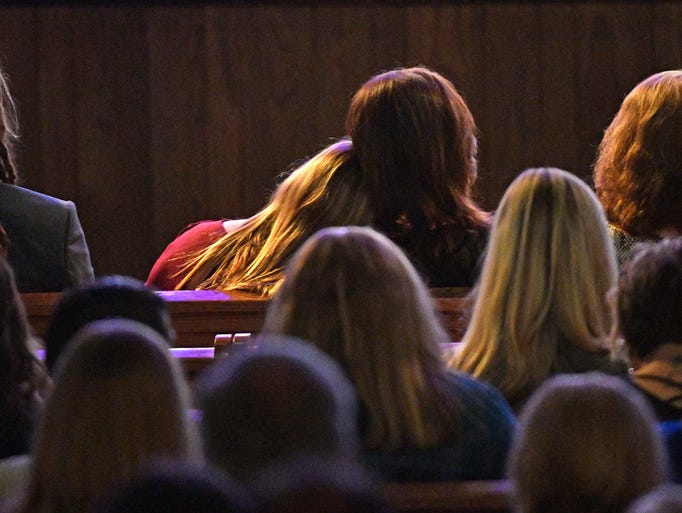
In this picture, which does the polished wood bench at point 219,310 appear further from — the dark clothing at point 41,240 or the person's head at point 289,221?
the dark clothing at point 41,240

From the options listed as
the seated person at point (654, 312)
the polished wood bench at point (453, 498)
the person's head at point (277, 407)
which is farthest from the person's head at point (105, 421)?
the seated person at point (654, 312)

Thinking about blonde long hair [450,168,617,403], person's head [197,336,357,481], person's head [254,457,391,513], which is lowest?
blonde long hair [450,168,617,403]

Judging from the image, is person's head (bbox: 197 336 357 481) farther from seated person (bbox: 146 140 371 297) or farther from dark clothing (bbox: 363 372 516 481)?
seated person (bbox: 146 140 371 297)

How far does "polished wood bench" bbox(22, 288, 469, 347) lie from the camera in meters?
3.48

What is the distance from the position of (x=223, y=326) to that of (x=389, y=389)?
1148 millimetres

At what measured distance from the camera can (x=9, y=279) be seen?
8.77 ft

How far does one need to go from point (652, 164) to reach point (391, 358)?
1.65 m

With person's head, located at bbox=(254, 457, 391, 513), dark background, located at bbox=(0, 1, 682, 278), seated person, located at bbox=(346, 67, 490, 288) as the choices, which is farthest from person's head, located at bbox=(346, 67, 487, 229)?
dark background, located at bbox=(0, 1, 682, 278)

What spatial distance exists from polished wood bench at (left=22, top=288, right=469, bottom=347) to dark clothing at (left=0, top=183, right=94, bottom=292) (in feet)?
0.86

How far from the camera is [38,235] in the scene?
3748 millimetres

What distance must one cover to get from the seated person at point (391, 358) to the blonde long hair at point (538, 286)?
44 centimetres

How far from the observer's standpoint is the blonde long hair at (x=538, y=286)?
2986 mm

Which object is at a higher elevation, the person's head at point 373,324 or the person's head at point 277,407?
the person's head at point 277,407

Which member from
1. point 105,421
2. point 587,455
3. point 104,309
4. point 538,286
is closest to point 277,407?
point 105,421
